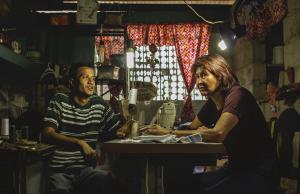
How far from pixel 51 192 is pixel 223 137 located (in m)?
1.44

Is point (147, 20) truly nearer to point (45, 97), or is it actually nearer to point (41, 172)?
point (45, 97)

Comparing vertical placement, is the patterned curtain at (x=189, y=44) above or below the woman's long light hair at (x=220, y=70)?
above

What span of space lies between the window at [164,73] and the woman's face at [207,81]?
791 centimetres

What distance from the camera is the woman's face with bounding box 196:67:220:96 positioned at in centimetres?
307

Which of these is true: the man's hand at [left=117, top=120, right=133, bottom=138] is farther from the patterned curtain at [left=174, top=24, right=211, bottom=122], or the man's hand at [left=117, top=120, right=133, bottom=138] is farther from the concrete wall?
the patterned curtain at [left=174, top=24, right=211, bottom=122]

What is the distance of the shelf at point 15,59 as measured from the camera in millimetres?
6562

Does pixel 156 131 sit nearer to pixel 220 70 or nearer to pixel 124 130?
pixel 124 130

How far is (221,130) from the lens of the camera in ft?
8.26

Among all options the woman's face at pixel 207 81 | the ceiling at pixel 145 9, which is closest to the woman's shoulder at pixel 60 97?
the woman's face at pixel 207 81

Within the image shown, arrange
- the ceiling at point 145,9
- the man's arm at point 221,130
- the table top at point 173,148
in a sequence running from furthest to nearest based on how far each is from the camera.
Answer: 1. the ceiling at point 145,9
2. the man's arm at point 221,130
3. the table top at point 173,148

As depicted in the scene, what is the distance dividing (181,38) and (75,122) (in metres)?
8.28

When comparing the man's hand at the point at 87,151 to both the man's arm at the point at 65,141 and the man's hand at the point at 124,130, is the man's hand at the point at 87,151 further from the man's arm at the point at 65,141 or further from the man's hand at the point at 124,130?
the man's hand at the point at 124,130

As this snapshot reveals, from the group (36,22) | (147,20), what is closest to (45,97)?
(36,22)

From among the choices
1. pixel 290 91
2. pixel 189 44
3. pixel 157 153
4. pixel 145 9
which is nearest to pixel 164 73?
pixel 189 44
